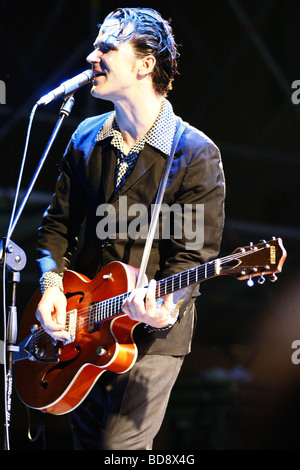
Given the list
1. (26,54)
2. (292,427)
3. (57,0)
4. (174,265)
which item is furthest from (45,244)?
(292,427)

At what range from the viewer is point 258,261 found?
80.0 inches

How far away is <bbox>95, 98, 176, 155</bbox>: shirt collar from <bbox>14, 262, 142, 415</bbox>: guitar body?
0.53m

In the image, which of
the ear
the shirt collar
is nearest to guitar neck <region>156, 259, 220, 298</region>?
the shirt collar

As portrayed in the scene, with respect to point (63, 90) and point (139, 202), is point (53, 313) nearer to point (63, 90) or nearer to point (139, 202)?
point (139, 202)

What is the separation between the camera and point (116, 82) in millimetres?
2518

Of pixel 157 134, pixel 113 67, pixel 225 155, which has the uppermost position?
pixel 113 67

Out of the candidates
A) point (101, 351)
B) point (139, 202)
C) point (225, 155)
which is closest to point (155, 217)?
point (139, 202)

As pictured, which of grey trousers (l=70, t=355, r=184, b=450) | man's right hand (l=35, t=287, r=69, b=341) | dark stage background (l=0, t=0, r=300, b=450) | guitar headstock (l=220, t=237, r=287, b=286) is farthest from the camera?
dark stage background (l=0, t=0, r=300, b=450)

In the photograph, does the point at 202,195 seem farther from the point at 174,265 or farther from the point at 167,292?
the point at 167,292

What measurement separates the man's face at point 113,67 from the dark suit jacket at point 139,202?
238mm

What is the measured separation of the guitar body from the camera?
228 cm

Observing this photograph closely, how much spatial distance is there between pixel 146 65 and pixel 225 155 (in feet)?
4.02

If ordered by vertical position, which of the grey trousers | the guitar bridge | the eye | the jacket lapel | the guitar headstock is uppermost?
the eye

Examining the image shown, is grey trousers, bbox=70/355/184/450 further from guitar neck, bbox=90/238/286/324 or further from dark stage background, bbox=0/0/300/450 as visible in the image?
dark stage background, bbox=0/0/300/450
